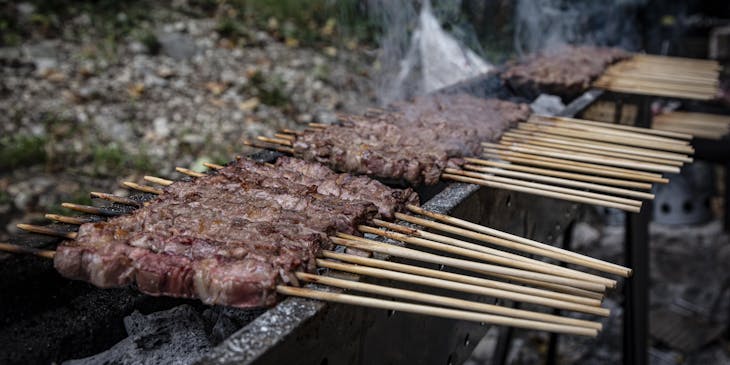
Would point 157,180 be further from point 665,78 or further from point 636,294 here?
point 665,78


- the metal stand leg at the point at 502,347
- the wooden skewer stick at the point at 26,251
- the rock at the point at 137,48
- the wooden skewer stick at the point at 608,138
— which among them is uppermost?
the rock at the point at 137,48

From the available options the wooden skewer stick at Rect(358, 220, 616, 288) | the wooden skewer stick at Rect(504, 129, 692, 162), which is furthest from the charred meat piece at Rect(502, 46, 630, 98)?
the wooden skewer stick at Rect(358, 220, 616, 288)

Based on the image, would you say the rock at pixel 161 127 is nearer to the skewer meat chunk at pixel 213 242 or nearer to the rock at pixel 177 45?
the rock at pixel 177 45

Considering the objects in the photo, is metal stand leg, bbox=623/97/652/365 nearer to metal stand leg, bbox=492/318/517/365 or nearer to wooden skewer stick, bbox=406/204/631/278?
metal stand leg, bbox=492/318/517/365

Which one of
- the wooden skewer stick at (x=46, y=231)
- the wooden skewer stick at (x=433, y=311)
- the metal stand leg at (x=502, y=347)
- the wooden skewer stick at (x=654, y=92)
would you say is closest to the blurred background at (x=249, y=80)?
the metal stand leg at (x=502, y=347)

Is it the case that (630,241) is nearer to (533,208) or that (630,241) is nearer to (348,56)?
(533,208)

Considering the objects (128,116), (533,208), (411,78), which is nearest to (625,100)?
(533,208)
